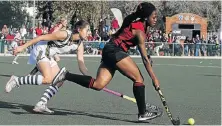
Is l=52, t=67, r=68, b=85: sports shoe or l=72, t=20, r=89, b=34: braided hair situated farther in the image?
l=72, t=20, r=89, b=34: braided hair

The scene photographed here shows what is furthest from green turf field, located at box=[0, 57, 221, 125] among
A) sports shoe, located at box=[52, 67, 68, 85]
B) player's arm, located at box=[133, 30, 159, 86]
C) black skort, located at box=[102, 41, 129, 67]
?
black skort, located at box=[102, 41, 129, 67]

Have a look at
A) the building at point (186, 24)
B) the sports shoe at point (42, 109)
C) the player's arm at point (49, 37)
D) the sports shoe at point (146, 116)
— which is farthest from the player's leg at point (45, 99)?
the building at point (186, 24)

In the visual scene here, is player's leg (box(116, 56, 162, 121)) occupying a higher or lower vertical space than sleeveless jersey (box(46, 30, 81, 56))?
lower

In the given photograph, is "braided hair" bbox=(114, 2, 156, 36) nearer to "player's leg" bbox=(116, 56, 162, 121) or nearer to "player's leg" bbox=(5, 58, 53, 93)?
"player's leg" bbox=(116, 56, 162, 121)

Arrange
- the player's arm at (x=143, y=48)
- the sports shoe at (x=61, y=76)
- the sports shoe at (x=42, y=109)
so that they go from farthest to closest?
the sports shoe at (x=42, y=109) → the sports shoe at (x=61, y=76) → the player's arm at (x=143, y=48)

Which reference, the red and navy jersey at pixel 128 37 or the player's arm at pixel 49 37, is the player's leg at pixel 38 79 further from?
the red and navy jersey at pixel 128 37

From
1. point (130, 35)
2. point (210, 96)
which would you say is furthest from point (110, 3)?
point (130, 35)

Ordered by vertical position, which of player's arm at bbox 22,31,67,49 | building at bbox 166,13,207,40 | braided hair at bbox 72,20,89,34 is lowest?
building at bbox 166,13,207,40

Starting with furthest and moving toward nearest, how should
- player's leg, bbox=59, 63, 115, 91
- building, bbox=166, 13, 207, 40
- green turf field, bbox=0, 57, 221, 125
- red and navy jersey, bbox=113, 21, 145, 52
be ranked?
building, bbox=166, 13, 207, 40 → player's leg, bbox=59, 63, 115, 91 → green turf field, bbox=0, 57, 221, 125 → red and navy jersey, bbox=113, 21, 145, 52

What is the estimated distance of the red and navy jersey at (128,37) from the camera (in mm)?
8383

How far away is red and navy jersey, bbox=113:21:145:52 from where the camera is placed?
330 inches

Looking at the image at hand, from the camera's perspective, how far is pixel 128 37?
8.49 metres

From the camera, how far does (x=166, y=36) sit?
40.5 m

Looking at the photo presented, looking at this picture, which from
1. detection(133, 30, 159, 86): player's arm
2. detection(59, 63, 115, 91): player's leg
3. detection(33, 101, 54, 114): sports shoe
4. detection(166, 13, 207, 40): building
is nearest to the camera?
Answer: detection(133, 30, 159, 86): player's arm
